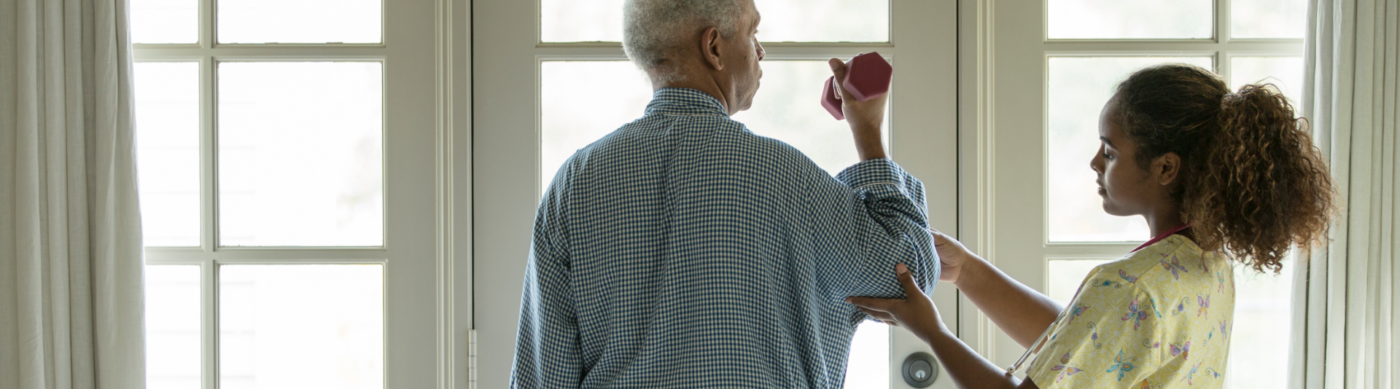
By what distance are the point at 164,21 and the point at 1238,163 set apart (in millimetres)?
1673

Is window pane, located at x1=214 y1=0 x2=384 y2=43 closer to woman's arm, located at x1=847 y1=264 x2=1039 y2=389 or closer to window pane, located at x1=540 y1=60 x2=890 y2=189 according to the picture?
window pane, located at x1=540 y1=60 x2=890 y2=189

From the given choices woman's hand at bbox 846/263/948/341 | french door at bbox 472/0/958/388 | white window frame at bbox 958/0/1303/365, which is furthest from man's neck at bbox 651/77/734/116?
white window frame at bbox 958/0/1303/365

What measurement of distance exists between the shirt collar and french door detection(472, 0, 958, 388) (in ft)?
1.88

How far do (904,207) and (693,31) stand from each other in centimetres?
30

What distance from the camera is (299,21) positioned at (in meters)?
1.47

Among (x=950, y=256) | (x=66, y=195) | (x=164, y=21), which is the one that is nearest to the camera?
(x=950, y=256)

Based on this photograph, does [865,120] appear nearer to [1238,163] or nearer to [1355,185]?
[1238,163]


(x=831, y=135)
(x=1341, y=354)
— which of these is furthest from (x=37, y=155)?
(x=1341, y=354)

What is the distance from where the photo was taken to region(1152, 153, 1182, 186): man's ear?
92cm

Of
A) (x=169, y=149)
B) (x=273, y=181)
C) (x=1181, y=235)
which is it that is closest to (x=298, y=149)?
(x=273, y=181)

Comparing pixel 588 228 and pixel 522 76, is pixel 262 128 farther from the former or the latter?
pixel 588 228

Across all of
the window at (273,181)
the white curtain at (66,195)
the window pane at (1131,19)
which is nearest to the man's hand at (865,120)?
the window pane at (1131,19)

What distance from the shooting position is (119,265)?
4.40ft

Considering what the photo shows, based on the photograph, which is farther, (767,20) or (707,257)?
(767,20)
